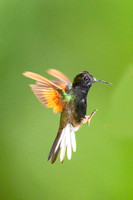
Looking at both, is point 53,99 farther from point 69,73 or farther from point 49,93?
point 69,73

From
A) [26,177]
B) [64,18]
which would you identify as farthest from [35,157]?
[64,18]

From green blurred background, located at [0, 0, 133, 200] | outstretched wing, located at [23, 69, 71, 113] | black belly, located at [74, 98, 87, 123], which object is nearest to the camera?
outstretched wing, located at [23, 69, 71, 113]

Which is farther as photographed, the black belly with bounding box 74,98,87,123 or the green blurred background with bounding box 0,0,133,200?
the green blurred background with bounding box 0,0,133,200

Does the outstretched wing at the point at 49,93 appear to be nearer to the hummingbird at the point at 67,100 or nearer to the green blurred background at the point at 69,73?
the hummingbird at the point at 67,100

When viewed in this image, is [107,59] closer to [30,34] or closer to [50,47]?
[50,47]

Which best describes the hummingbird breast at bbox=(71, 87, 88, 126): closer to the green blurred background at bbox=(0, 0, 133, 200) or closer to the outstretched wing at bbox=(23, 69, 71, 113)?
the outstretched wing at bbox=(23, 69, 71, 113)

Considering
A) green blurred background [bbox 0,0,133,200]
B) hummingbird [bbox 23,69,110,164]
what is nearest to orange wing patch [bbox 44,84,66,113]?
hummingbird [bbox 23,69,110,164]

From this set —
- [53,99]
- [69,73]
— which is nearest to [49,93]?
[53,99]

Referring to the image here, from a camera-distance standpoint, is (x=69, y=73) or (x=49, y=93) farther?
(x=69, y=73)
